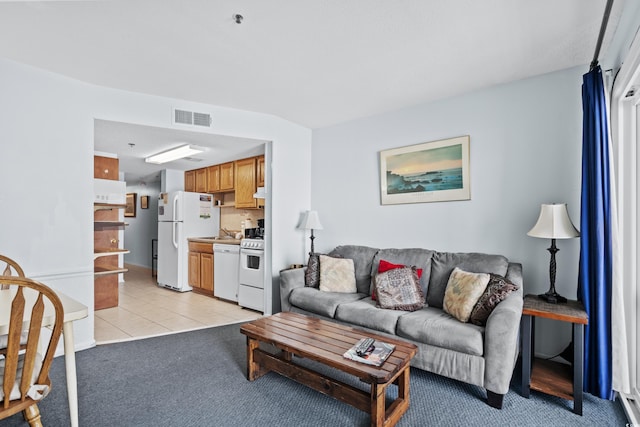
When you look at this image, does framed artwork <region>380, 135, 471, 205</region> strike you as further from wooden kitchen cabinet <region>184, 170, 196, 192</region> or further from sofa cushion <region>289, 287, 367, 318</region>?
wooden kitchen cabinet <region>184, 170, 196, 192</region>

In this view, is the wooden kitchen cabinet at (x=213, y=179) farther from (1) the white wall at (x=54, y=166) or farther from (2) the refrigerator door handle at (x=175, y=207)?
(1) the white wall at (x=54, y=166)

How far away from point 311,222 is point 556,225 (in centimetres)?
244

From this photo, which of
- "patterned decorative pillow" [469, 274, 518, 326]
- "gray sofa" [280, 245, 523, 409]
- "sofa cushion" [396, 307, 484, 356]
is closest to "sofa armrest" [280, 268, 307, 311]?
"gray sofa" [280, 245, 523, 409]

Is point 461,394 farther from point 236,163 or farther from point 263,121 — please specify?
point 236,163

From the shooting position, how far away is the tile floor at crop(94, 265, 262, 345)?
3371 mm

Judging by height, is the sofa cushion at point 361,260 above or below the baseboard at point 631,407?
above

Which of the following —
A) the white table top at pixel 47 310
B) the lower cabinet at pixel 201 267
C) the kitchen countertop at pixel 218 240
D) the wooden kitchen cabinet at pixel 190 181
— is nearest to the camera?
the white table top at pixel 47 310

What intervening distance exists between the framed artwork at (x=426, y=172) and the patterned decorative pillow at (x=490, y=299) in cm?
101

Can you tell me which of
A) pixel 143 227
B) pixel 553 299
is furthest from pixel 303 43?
pixel 143 227

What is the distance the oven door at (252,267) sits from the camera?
4129 mm

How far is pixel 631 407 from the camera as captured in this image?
199cm

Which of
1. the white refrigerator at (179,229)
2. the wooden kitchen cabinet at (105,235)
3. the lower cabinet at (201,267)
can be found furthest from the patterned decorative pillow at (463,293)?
the white refrigerator at (179,229)

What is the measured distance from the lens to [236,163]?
5.12 meters

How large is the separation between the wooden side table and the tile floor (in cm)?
282
